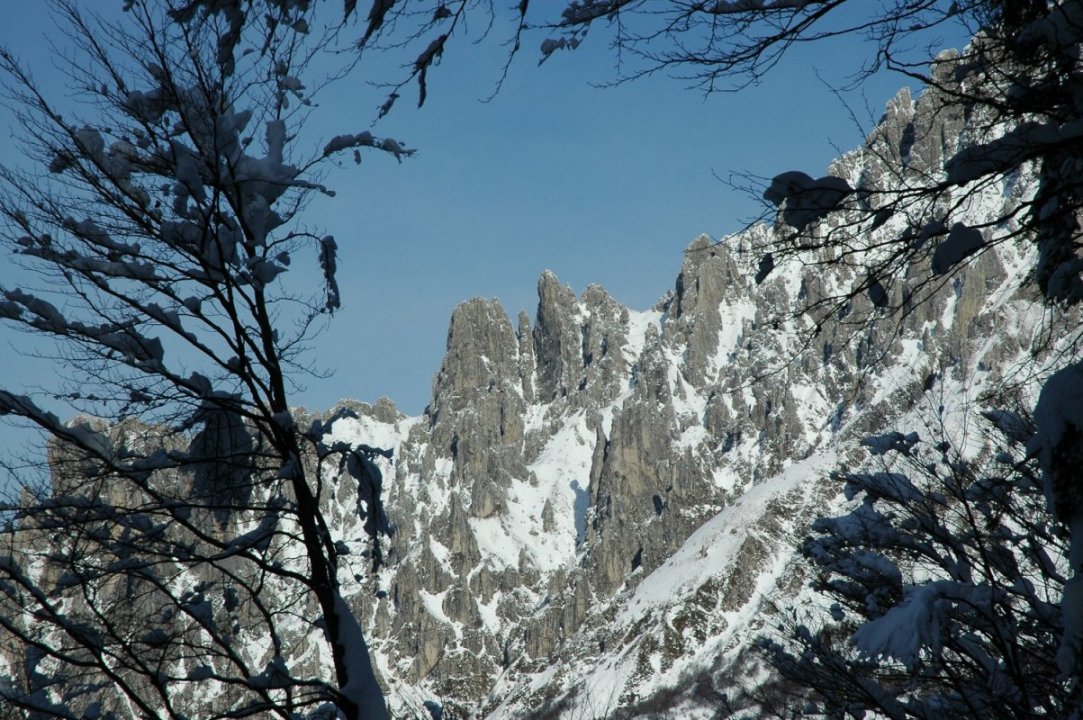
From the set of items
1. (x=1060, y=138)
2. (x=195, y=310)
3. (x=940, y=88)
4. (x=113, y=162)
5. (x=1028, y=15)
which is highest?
(x=113, y=162)

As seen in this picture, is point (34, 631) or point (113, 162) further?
point (34, 631)

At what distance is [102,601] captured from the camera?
711 cm

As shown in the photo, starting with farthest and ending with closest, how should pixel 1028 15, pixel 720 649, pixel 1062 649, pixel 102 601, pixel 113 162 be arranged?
1. pixel 720 649
2. pixel 102 601
3. pixel 113 162
4. pixel 1028 15
5. pixel 1062 649

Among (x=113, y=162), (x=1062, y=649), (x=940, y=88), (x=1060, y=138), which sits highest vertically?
(x=113, y=162)

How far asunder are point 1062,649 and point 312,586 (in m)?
4.47

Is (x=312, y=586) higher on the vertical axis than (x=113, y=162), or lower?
lower

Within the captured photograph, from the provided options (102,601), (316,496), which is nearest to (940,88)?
(316,496)

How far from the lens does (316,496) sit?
20.8 ft

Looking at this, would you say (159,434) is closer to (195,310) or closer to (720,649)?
(195,310)

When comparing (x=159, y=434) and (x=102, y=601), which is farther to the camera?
(x=102, y=601)

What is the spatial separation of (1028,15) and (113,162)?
5.51 metres

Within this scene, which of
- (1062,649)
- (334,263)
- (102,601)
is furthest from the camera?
(102,601)

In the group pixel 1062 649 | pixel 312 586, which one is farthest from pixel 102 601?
pixel 1062 649

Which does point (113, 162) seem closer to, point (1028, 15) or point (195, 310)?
point (195, 310)
